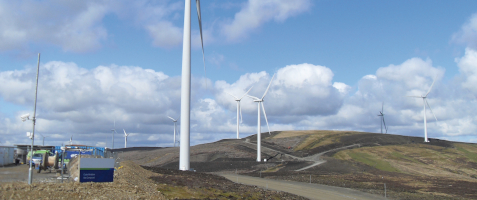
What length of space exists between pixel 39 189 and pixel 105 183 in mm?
5493

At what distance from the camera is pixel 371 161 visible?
104 m

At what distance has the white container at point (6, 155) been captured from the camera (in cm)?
3537

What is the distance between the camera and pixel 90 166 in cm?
2317

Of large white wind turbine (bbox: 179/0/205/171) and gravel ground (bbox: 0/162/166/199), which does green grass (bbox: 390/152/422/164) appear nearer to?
large white wind turbine (bbox: 179/0/205/171)

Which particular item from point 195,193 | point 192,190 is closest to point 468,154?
point 192,190

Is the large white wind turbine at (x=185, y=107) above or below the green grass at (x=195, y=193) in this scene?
above

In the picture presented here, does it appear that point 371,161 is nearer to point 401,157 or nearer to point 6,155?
point 401,157

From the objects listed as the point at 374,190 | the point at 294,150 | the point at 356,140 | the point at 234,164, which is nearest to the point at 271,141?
the point at 294,150

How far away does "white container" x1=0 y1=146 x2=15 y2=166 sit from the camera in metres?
35.4

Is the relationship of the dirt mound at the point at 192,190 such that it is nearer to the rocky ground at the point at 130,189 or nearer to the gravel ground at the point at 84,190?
the rocky ground at the point at 130,189

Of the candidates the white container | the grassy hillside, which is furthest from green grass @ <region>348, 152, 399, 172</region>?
the white container

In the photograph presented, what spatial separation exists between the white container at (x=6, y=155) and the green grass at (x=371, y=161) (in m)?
83.2

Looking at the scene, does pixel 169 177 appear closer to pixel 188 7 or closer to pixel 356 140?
pixel 188 7

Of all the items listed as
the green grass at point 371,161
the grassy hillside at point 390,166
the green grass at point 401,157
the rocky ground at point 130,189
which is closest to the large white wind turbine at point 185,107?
the rocky ground at point 130,189
